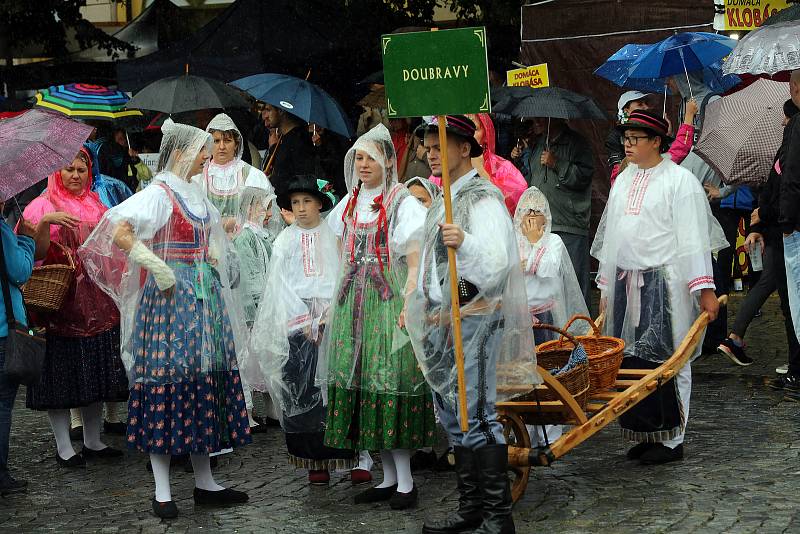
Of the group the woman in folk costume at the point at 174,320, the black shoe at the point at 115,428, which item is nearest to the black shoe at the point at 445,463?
the woman in folk costume at the point at 174,320

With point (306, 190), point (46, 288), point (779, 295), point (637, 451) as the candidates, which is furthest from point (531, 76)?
point (46, 288)

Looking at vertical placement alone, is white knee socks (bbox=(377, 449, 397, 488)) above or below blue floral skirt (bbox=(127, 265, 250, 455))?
below

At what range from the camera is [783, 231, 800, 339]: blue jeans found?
804cm

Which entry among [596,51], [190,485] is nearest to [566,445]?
[190,485]

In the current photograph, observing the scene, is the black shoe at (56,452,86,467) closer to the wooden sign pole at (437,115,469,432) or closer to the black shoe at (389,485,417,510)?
the black shoe at (389,485,417,510)

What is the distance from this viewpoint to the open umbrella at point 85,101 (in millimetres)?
9812

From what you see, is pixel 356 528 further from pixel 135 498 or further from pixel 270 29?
pixel 270 29

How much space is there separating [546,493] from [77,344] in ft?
10.2

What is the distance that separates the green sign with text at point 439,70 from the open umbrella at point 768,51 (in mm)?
3452

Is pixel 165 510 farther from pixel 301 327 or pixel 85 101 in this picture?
pixel 85 101

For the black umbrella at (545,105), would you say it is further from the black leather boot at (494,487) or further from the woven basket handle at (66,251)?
the black leather boot at (494,487)

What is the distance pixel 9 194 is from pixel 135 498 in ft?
5.87

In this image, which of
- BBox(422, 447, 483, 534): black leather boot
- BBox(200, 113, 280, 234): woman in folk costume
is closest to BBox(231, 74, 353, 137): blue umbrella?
BBox(200, 113, 280, 234): woman in folk costume

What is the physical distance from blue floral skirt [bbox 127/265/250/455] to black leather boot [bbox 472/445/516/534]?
155cm
